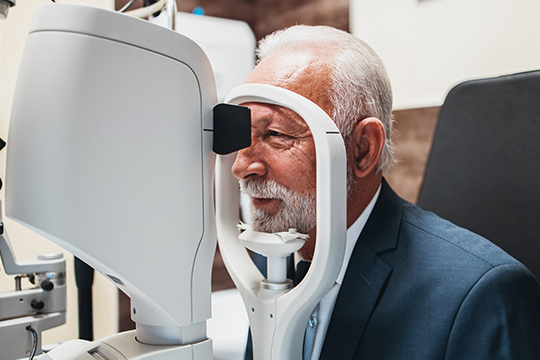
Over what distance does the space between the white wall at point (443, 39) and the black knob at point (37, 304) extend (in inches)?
57.8

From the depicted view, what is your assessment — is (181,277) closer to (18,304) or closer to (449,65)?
(18,304)

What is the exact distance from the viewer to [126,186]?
1.56 feet

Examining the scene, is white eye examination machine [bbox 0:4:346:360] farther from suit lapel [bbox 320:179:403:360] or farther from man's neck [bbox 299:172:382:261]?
man's neck [bbox 299:172:382:261]

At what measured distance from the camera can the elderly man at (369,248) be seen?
780mm

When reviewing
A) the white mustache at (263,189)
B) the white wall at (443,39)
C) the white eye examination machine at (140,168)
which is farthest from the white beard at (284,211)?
the white wall at (443,39)

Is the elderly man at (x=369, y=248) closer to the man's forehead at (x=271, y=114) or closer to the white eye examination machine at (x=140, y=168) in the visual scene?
the man's forehead at (x=271, y=114)

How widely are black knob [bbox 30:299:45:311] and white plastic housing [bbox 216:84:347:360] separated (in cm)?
70

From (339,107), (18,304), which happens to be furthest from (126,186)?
(18,304)

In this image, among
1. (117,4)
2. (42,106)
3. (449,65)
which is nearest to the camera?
(42,106)

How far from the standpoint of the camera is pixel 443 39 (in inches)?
61.9

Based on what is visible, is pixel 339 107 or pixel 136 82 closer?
pixel 136 82

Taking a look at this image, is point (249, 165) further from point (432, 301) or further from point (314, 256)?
point (432, 301)

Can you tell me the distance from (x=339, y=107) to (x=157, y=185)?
0.52m

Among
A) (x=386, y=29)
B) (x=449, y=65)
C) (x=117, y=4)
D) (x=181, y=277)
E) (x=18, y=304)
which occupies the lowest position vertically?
(x=18, y=304)
